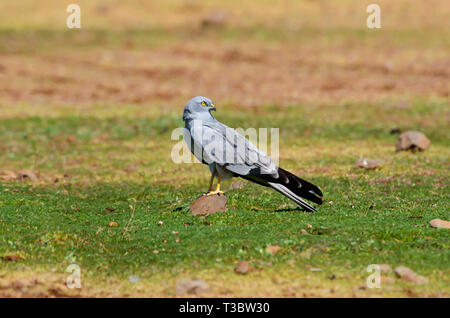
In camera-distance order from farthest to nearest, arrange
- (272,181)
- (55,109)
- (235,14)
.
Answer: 1. (235,14)
2. (55,109)
3. (272,181)

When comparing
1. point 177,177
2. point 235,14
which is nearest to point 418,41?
point 235,14

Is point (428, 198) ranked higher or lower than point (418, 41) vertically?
lower

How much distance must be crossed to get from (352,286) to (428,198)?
182 inches

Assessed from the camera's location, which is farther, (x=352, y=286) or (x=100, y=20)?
(x=100, y=20)

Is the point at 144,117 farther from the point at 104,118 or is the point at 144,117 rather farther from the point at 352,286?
the point at 352,286

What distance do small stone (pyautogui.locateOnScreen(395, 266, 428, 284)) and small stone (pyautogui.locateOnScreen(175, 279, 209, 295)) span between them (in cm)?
210

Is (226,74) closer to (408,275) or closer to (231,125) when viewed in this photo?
(231,125)

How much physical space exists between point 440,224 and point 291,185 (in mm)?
2018

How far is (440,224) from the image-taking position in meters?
9.62

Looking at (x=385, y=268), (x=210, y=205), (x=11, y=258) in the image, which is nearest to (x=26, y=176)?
(x=210, y=205)

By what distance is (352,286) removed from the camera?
7828mm

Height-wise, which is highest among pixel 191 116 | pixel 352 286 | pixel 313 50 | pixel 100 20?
pixel 100 20

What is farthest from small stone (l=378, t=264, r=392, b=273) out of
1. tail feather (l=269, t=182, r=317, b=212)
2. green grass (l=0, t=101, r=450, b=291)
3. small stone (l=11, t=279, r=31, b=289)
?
small stone (l=11, t=279, r=31, b=289)

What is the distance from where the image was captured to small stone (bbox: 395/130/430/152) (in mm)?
16750
